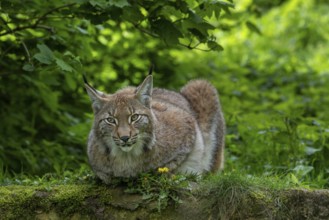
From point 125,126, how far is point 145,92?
41 cm

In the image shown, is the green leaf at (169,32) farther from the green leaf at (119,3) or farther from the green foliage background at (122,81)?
the green leaf at (119,3)

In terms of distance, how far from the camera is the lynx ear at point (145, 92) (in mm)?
5457

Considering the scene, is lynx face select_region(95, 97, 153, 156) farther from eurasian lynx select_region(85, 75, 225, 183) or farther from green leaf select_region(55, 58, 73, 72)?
green leaf select_region(55, 58, 73, 72)

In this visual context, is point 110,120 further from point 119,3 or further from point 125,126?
point 119,3

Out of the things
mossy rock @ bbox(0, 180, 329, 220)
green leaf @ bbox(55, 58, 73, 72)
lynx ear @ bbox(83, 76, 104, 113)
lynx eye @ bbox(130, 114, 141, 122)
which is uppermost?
green leaf @ bbox(55, 58, 73, 72)

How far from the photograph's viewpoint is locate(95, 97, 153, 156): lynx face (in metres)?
5.20

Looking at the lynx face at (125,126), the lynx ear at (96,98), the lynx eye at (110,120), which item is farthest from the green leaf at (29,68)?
the lynx eye at (110,120)

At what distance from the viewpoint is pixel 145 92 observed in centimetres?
550

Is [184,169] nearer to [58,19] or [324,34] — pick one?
[58,19]

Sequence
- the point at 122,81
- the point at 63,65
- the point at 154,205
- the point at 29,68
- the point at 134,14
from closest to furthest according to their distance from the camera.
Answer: the point at 154,205
the point at 63,65
the point at 29,68
the point at 134,14
the point at 122,81

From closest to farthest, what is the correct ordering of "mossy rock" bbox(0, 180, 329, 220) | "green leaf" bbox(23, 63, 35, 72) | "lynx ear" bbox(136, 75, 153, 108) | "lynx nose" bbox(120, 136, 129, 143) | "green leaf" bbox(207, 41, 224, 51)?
1. "mossy rock" bbox(0, 180, 329, 220)
2. "lynx nose" bbox(120, 136, 129, 143)
3. "lynx ear" bbox(136, 75, 153, 108)
4. "green leaf" bbox(23, 63, 35, 72)
5. "green leaf" bbox(207, 41, 224, 51)

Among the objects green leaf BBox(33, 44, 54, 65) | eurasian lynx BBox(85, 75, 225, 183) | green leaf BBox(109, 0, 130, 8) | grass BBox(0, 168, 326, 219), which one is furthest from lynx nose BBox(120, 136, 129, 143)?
green leaf BBox(109, 0, 130, 8)

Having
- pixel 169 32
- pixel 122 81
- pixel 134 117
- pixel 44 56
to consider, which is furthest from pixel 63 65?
pixel 122 81

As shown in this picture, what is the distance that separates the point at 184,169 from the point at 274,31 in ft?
34.5
